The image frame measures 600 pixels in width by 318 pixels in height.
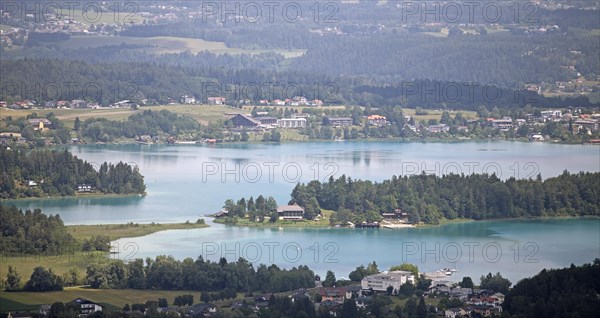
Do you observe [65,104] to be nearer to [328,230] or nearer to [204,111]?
[204,111]

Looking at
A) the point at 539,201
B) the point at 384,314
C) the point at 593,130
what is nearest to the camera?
the point at 384,314

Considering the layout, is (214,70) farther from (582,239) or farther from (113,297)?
(113,297)

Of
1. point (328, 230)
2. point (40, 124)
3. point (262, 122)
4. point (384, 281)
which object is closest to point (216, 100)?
point (262, 122)

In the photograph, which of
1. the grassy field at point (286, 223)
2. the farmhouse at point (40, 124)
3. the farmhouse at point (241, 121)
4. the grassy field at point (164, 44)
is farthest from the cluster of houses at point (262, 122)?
the grassy field at point (164, 44)

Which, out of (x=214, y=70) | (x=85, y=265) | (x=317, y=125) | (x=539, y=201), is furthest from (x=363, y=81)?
→ (x=85, y=265)

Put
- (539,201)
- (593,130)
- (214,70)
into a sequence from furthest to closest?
(214,70), (593,130), (539,201)

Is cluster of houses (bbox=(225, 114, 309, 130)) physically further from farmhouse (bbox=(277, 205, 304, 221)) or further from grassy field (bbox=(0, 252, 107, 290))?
grassy field (bbox=(0, 252, 107, 290))
